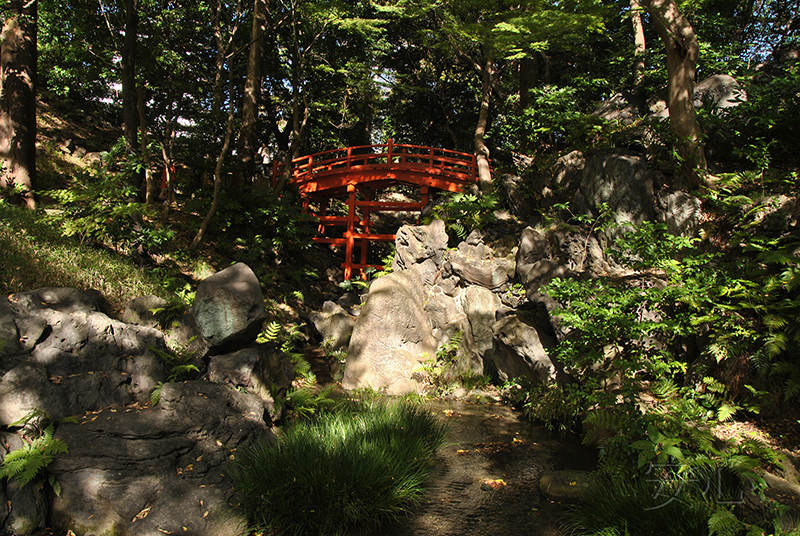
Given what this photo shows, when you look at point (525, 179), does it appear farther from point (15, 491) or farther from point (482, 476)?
point (15, 491)

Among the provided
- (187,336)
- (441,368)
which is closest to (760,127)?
(441,368)

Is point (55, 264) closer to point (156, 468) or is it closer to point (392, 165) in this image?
point (156, 468)

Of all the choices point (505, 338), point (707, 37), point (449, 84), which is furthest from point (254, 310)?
point (449, 84)

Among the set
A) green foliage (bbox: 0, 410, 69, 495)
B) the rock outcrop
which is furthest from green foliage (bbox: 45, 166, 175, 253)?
green foliage (bbox: 0, 410, 69, 495)

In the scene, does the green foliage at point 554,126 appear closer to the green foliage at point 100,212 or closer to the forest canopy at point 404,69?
the forest canopy at point 404,69

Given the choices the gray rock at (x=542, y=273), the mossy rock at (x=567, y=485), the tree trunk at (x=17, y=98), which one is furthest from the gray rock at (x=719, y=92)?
the tree trunk at (x=17, y=98)

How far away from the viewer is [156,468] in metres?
4.11

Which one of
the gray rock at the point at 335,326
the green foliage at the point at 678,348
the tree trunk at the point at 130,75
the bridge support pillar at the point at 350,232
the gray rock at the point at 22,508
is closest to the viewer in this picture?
the gray rock at the point at 22,508

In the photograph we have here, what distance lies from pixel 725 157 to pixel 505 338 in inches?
211

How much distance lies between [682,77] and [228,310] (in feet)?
27.5

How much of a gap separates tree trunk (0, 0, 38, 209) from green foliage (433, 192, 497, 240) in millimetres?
8574

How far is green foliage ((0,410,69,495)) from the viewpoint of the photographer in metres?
3.55

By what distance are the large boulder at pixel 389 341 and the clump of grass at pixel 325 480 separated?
387 centimetres

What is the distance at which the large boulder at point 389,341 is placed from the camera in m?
8.63
